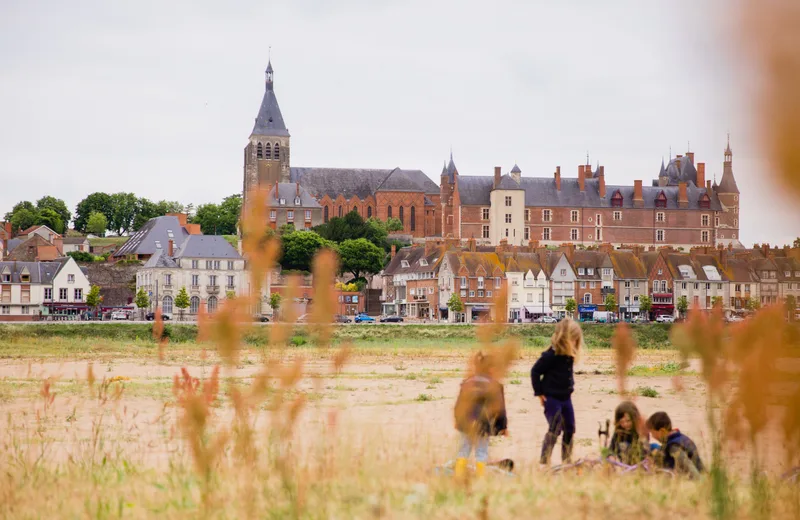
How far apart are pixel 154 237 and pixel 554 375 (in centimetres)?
8206

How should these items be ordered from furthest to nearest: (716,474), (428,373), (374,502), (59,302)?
(59,302) → (428,373) → (374,502) → (716,474)

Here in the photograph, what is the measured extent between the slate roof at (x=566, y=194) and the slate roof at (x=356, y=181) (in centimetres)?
1079

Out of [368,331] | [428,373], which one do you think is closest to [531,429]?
[428,373]

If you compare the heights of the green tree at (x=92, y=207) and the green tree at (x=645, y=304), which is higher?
the green tree at (x=92, y=207)

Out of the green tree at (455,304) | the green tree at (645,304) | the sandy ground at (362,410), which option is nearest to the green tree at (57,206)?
the green tree at (455,304)

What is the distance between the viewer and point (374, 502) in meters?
5.90

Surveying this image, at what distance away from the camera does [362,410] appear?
15.8 meters

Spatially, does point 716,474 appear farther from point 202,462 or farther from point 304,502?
point 202,462

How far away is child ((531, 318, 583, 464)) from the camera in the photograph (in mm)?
8188

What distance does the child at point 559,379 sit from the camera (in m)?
8.19

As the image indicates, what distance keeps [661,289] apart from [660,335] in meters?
21.3

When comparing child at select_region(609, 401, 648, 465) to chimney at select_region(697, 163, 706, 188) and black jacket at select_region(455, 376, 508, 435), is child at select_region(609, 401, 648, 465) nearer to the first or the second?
black jacket at select_region(455, 376, 508, 435)

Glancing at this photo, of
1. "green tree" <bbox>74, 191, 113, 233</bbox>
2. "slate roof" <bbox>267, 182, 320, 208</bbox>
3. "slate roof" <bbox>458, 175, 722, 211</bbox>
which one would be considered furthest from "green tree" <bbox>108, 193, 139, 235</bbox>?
"slate roof" <bbox>458, 175, 722, 211</bbox>

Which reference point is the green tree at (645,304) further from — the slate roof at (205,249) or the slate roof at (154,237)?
the slate roof at (154,237)
